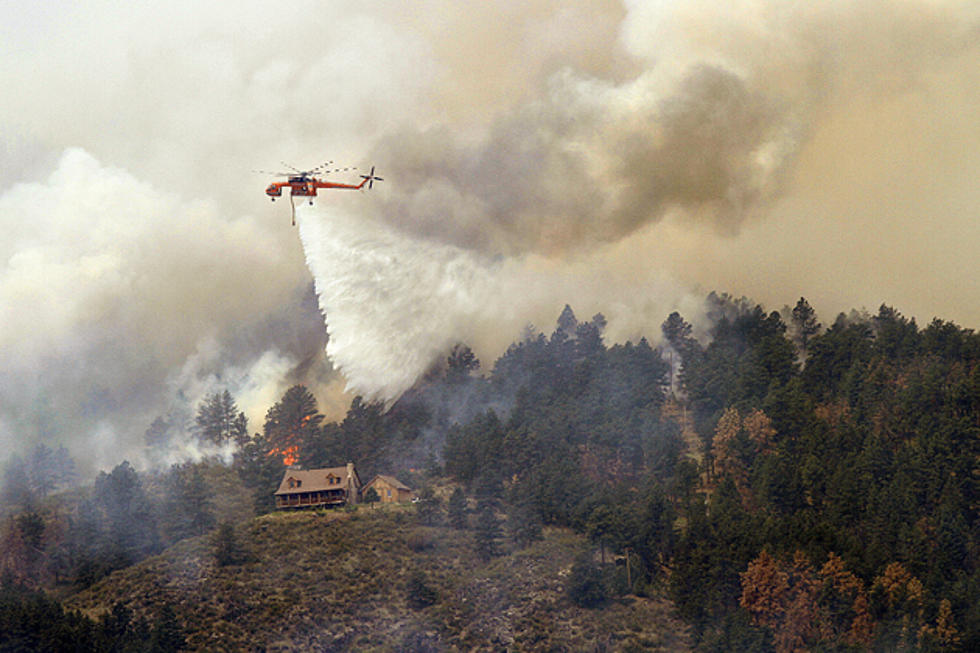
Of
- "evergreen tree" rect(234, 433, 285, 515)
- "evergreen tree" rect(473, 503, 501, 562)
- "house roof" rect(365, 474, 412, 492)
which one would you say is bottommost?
"evergreen tree" rect(473, 503, 501, 562)

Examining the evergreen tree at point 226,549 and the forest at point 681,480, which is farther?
the evergreen tree at point 226,549

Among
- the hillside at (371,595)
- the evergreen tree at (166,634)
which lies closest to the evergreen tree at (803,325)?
the hillside at (371,595)

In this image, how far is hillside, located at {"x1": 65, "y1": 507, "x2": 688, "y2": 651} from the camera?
420 feet

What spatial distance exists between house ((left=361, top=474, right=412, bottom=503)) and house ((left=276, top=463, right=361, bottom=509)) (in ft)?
9.43

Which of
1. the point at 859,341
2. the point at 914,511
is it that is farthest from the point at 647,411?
the point at 914,511

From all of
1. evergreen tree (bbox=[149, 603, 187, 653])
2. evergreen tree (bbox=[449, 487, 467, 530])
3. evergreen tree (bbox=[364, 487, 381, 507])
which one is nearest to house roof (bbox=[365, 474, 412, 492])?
evergreen tree (bbox=[364, 487, 381, 507])

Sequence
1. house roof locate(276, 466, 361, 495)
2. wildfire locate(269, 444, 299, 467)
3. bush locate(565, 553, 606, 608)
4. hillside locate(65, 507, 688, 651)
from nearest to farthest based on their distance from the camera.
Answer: hillside locate(65, 507, 688, 651)
bush locate(565, 553, 606, 608)
house roof locate(276, 466, 361, 495)
wildfire locate(269, 444, 299, 467)

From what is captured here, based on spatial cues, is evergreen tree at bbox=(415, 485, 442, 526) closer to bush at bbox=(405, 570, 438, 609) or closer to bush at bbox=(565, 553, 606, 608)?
bush at bbox=(405, 570, 438, 609)

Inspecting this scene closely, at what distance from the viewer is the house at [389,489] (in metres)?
165

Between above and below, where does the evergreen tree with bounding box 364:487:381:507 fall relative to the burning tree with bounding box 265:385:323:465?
below

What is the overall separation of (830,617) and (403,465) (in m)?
71.4

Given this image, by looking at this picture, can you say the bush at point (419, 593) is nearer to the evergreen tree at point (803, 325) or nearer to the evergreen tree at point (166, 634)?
the evergreen tree at point (166, 634)

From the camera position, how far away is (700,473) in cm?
15400

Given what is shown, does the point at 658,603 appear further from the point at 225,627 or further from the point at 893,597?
the point at 225,627
